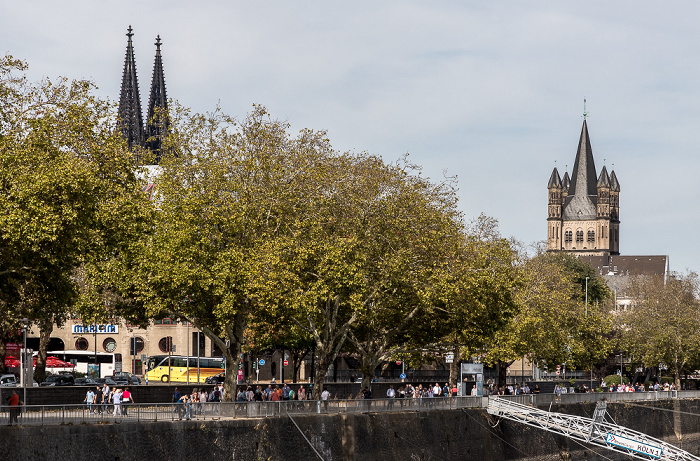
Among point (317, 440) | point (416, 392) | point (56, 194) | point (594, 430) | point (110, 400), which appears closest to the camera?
point (56, 194)

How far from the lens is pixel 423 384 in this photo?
76.4 meters

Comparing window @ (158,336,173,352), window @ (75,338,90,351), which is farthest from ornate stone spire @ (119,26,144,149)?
window @ (158,336,173,352)

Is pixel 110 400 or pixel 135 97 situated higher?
pixel 135 97

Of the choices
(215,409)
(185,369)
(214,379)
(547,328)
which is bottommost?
(214,379)

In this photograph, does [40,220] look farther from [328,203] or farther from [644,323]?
[644,323]

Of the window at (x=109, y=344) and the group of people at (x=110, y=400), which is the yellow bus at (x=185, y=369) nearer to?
the window at (x=109, y=344)

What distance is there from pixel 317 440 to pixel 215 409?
5351mm

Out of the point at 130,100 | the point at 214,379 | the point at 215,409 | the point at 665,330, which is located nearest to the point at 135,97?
the point at 130,100

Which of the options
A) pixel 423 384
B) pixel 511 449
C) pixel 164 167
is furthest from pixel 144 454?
pixel 423 384

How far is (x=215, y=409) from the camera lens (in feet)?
128

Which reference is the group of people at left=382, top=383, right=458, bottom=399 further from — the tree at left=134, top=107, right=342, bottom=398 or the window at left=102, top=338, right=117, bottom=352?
the window at left=102, top=338, right=117, bottom=352

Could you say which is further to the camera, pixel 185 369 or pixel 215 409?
pixel 185 369

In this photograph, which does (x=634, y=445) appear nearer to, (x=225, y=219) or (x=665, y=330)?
(x=225, y=219)

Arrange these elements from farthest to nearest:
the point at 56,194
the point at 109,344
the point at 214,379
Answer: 1. the point at 109,344
2. the point at 214,379
3. the point at 56,194
